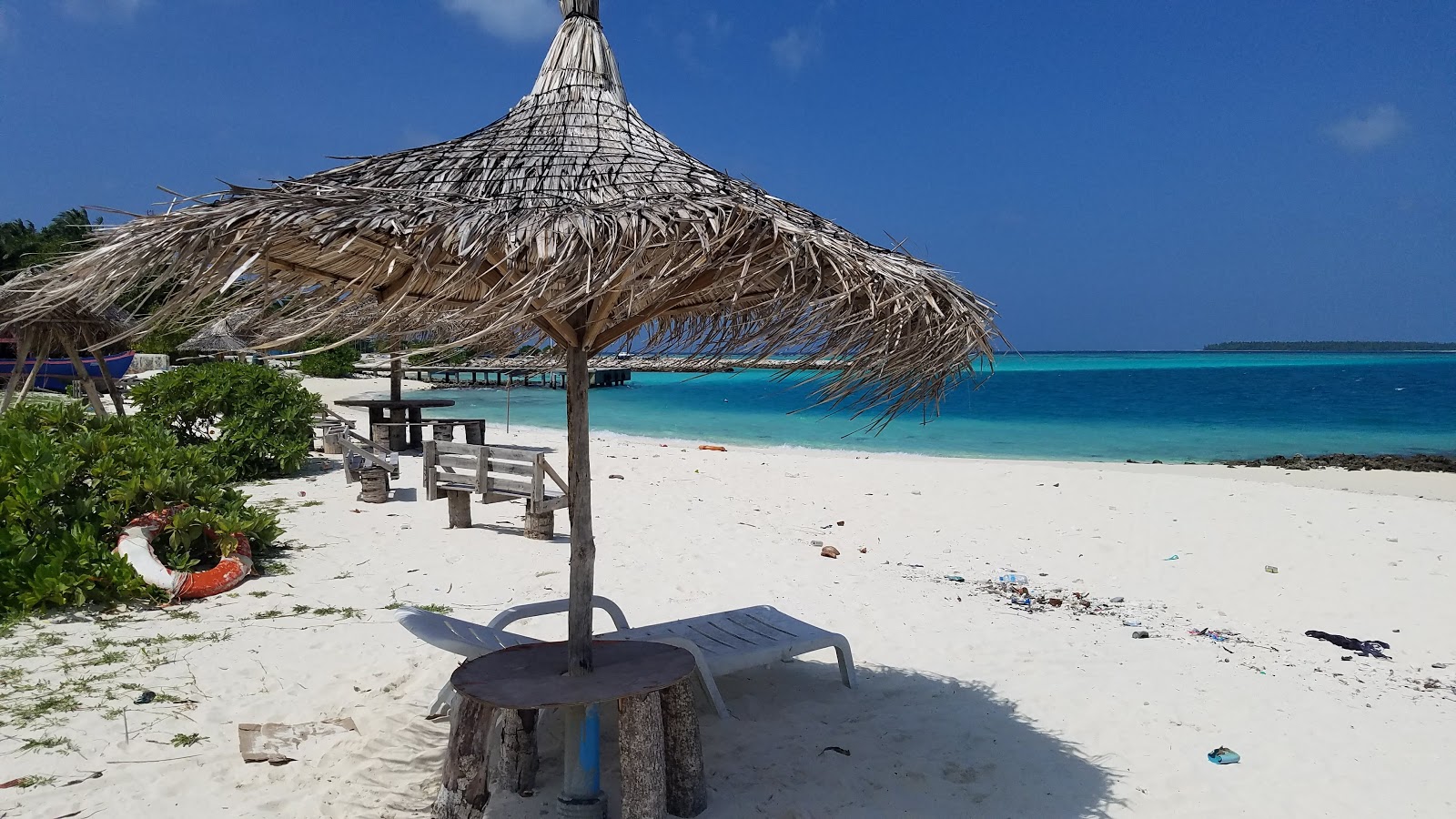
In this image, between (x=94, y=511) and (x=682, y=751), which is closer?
(x=682, y=751)

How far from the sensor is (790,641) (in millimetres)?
3684

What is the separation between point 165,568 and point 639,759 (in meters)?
3.95

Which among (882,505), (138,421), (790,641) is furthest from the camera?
(882,505)

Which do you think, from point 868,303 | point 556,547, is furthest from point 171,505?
point 868,303

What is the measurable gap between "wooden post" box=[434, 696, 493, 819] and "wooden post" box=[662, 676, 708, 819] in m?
0.61

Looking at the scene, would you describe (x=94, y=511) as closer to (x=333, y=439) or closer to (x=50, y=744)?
(x=50, y=744)

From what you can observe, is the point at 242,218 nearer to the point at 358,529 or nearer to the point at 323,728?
the point at 323,728

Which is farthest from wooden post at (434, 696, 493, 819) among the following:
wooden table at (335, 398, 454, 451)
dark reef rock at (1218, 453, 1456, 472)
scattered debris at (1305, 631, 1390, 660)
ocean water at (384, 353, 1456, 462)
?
dark reef rock at (1218, 453, 1456, 472)

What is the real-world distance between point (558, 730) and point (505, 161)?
2.34m

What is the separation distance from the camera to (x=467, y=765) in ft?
9.02

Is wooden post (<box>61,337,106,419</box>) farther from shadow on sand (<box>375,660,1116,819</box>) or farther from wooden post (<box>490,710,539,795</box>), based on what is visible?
wooden post (<box>490,710,539,795</box>)

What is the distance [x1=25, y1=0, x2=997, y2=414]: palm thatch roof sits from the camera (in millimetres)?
2340

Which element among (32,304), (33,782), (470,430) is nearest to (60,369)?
(470,430)

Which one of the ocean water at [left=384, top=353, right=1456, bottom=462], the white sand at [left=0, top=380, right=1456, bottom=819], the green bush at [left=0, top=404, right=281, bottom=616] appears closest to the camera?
the white sand at [left=0, top=380, right=1456, bottom=819]
